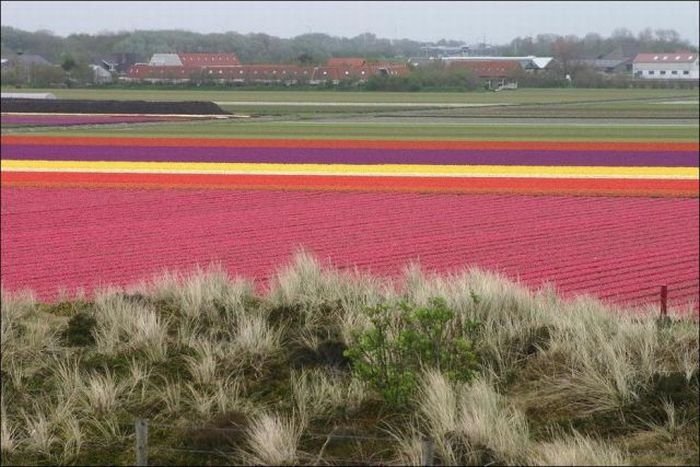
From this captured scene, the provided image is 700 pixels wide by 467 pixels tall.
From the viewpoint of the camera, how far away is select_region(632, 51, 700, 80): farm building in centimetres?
13938

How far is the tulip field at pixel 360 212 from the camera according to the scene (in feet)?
54.7

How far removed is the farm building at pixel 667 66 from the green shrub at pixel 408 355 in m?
136

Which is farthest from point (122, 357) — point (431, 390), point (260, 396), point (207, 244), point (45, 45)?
point (45, 45)

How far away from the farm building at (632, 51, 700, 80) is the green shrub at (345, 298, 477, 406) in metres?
136

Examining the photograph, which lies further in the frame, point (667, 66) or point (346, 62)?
point (667, 66)

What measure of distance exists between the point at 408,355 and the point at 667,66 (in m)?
140

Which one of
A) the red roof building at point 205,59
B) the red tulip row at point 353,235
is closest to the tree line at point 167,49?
the red roof building at point 205,59

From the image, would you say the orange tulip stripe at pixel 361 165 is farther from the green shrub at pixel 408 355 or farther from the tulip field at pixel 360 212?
the green shrub at pixel 408 355

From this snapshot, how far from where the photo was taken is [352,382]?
26.5 ft

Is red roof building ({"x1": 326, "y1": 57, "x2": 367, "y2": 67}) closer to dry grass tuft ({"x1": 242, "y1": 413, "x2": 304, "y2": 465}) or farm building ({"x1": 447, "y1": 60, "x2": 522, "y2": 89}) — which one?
farm building ({"x1": 447, "y1": 60, "x2": 522, "y2": 89})

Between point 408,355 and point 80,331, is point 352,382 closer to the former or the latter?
point 408,355

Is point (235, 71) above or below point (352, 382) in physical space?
below

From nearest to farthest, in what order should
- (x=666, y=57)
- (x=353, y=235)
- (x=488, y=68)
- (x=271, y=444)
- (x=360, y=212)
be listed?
1. (x=271, y=444)
2. (x=353, y=235)
3. (x=360, y=212)
4. (x=488, y=68)
5. (x=666, y=57)

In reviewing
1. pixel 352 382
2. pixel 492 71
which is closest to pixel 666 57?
pixel 492 71
